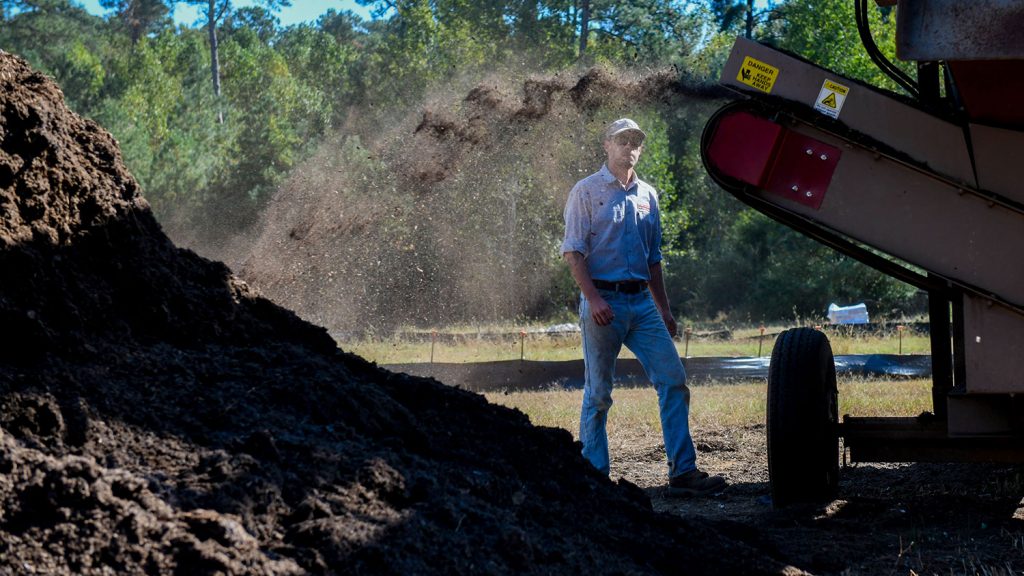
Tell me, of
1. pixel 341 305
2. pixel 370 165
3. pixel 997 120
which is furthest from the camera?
pixel 370 165

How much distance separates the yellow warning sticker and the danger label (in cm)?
22

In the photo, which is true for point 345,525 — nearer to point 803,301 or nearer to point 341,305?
point 341,305

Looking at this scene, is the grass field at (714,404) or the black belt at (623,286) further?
the grass field at (714,404)

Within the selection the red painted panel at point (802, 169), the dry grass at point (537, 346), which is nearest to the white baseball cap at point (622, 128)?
the red painted panel at point (802, 169)

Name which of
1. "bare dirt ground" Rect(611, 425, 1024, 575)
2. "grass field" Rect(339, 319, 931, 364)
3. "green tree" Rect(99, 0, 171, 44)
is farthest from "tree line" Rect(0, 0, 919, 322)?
"bare dirt ground" Rect(611, 425, 1024, 575)

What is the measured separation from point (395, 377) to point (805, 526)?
206 cm

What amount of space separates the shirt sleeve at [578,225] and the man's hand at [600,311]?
33 cm

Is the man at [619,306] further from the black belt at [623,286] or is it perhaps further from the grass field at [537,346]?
the grass field at [537,346]

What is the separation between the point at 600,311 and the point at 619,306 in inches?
10.8

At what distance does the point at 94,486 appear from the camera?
10.2 feet

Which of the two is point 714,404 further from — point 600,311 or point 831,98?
point 831,98

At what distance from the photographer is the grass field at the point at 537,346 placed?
711 inches

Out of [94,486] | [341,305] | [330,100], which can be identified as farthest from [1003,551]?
[330,100]

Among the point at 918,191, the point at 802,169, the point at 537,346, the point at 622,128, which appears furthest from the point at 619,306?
the point at 537,346
